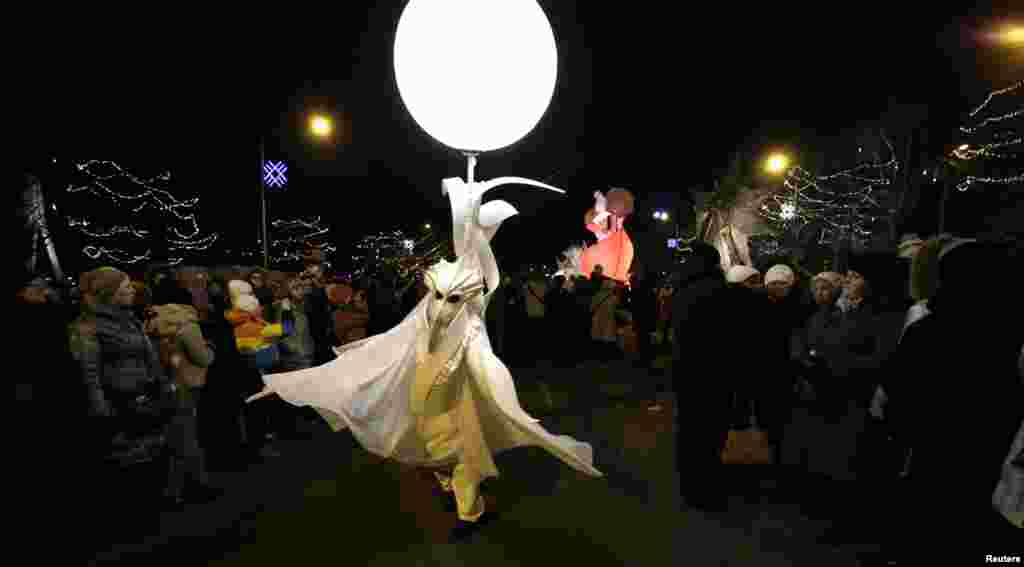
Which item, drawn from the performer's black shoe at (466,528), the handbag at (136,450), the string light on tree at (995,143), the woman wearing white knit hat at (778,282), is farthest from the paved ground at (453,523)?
the string light on tree at (995,143)

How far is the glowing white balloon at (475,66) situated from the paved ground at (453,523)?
8.24 feet

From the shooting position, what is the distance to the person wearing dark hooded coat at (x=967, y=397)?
6.86 feet

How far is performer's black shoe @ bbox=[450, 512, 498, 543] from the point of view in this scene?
3150 millimetres

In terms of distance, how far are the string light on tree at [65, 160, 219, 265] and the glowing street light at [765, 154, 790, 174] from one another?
49.1 ft

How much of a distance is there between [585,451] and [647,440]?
2.29 metres

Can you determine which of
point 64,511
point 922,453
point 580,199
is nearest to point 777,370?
point 922,453

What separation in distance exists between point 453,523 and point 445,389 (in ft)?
3.02

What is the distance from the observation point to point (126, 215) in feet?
33.4

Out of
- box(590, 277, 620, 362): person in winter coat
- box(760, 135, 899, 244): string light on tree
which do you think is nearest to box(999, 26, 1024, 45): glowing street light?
box(760, 135, 899, 244): string light on tree

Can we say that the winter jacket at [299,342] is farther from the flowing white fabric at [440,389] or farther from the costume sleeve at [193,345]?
the flowing white fabric at [440,389]

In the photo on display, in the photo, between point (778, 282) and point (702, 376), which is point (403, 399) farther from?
point (778, 282)

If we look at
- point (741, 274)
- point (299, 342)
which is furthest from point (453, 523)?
point (741, 274)

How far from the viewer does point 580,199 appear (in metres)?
16.4

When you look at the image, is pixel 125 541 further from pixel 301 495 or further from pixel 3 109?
pixel 3 109
